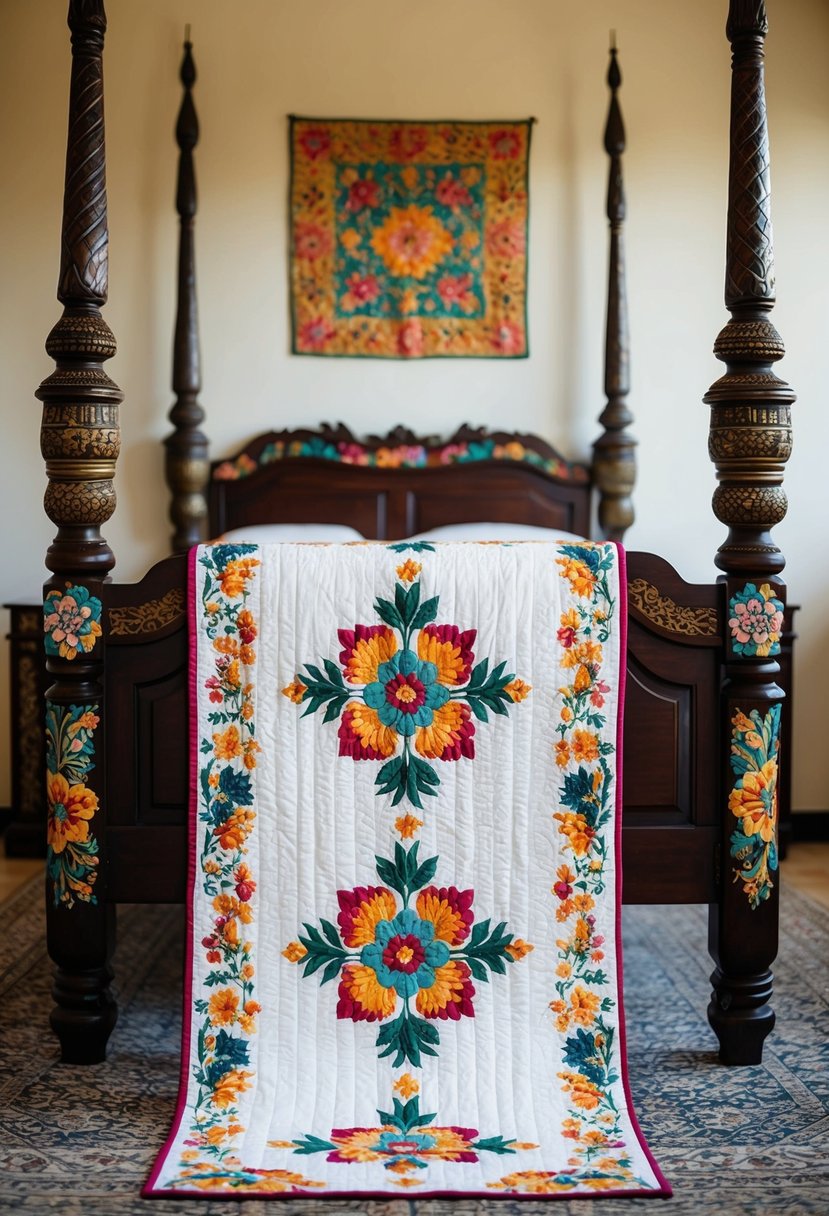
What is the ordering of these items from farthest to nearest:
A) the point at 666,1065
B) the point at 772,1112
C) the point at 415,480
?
1. the point at 415,480
2. the point at 666,1065
3. the point at 772,1112

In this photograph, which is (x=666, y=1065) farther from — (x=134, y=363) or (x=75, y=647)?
(x=134, y=363)

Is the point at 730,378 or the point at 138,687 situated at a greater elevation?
the point at 730,378

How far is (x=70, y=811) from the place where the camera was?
7.16ft

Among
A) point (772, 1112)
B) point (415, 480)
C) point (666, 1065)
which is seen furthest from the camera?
point (415, 480)

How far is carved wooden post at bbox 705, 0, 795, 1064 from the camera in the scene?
2186mm

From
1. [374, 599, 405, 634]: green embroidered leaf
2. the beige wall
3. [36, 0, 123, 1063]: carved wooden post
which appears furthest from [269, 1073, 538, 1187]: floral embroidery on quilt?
the beige wall

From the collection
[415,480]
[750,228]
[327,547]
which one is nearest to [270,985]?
[327,547]

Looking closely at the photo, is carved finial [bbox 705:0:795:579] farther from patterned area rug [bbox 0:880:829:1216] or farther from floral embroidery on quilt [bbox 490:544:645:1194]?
patterned area rug [bbox 0:880:829:1216]

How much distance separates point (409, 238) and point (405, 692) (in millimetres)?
2458

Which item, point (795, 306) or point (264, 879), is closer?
point (264, 879)

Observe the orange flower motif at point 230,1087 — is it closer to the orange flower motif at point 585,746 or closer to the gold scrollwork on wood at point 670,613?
the orange flower motif at point 585,746

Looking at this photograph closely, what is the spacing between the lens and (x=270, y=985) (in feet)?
6.95

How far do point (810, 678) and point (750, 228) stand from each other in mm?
2338

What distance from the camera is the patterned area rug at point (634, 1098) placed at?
5.88 ft
